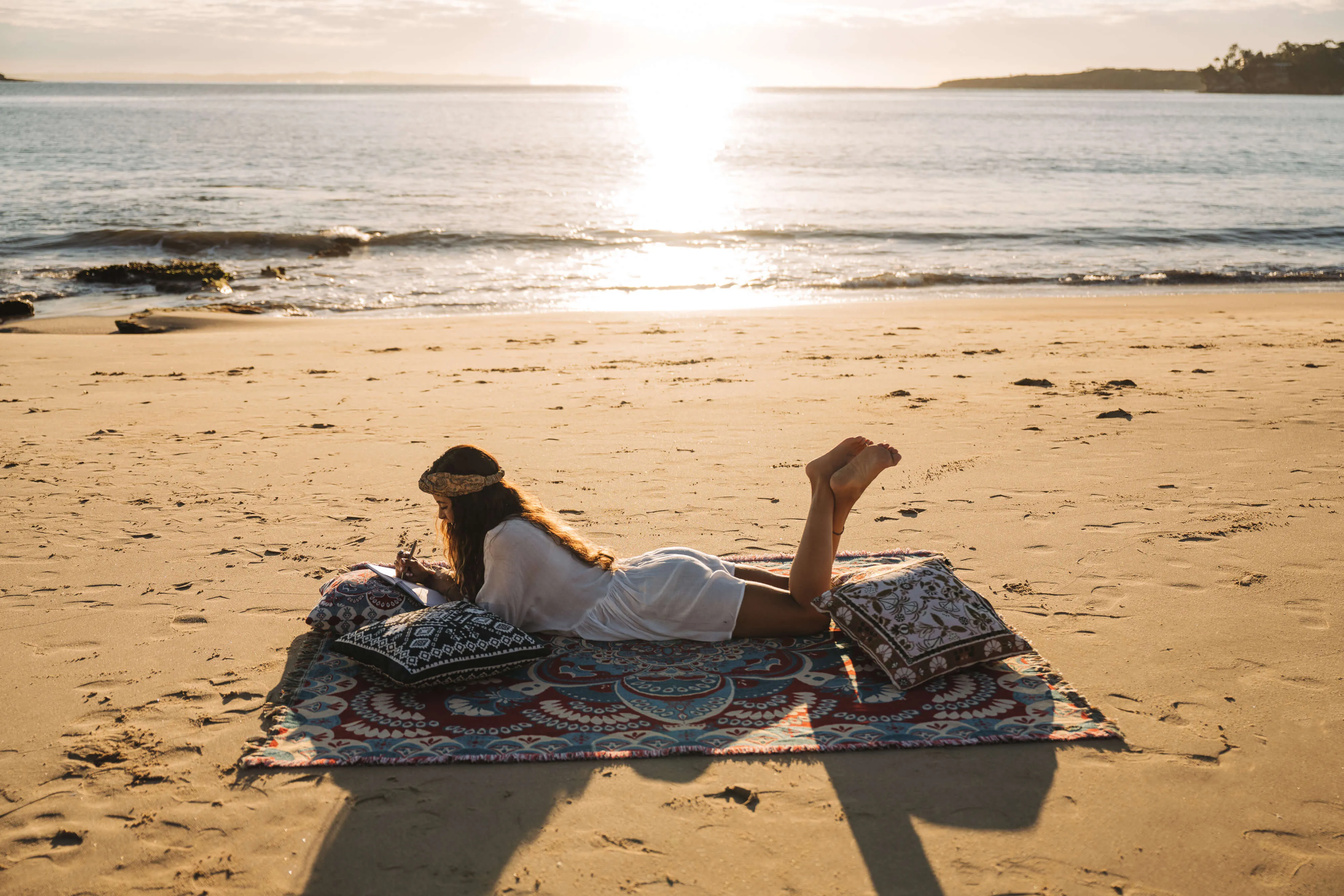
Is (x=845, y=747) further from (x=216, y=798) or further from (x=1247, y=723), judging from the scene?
(x=216, y=798)

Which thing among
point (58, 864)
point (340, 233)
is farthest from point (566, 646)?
point (340, 233)

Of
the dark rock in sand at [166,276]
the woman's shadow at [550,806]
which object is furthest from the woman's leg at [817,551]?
the dark rock in sand at [166,276]

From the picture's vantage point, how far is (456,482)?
13.3 ft

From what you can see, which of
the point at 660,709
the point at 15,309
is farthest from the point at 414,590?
the point at 15,309

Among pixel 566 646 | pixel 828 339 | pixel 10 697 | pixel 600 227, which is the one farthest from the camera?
pixel 600 227

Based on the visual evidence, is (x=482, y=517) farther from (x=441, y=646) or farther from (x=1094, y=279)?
(x=1094, y=279)

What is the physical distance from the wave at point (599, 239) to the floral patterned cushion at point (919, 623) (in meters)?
19.3

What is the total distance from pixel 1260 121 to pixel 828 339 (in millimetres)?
76913

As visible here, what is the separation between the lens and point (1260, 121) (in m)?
72.0

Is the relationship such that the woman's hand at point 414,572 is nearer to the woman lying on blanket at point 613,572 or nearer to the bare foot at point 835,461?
the woman lying on blanket at point 613,572

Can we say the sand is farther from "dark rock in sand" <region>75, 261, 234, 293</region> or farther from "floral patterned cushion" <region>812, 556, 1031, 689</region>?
"dark rock in sand" <region>75, 261, 234, 293</region>

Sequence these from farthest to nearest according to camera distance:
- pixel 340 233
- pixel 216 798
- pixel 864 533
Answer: pixel 340 233 → pixel 864 533 → pixel 216 798

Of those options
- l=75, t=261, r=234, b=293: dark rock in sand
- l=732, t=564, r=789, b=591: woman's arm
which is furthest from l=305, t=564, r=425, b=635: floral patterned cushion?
l=75, t=261, r=234, b=293: dark rock in sand

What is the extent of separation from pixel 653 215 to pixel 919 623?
24.8 metres
